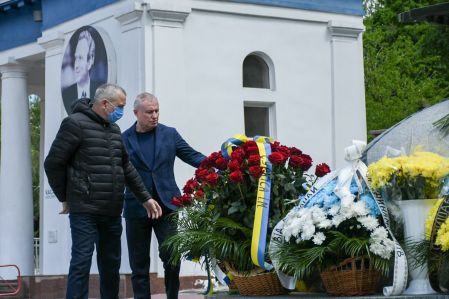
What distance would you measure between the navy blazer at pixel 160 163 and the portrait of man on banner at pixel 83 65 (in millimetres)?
7794

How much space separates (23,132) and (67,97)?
324 centimetres

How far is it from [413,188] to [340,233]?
56cm

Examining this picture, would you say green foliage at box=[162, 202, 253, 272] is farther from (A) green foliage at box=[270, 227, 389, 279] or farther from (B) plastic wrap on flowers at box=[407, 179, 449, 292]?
(B) plastic wrap on flowers at box=[407, 179, 449, 292]

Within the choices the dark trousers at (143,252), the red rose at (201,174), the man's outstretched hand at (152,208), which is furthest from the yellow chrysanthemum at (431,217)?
the dark trousers at (143,252)

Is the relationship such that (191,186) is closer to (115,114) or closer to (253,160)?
(253,160)

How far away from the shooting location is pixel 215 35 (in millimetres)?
17719

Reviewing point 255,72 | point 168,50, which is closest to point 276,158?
point 168,50

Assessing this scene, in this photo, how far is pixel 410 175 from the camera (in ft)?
22.7

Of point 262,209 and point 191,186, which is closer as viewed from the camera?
point 262,209

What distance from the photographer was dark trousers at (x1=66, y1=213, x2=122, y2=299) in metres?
8.91

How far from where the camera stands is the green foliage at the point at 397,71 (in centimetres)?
3061

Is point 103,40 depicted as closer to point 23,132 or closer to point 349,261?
→ point 23,132

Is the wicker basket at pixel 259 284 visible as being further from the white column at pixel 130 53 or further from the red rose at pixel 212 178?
the white column at pixel 130 53

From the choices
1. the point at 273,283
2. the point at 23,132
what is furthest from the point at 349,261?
the point at 23,132
